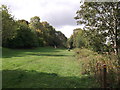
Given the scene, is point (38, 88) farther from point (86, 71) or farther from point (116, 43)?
point (116, 43)

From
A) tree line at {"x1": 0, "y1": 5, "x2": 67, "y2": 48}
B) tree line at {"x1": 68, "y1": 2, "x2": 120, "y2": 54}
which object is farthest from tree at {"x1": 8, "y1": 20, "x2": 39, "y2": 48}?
tree line at {"x1": 68, "y1": 2, "x2": 120, "y2": 54}

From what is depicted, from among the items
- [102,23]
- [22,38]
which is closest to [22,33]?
[22,38]

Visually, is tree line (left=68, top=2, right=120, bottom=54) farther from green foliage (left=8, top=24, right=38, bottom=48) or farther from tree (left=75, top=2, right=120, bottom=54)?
green foliage (left=8, top=24, right=38, bottom=48)

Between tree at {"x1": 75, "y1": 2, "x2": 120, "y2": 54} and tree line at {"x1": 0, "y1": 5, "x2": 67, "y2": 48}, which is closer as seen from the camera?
tree at {"x1": 75, "y1": 2, "x2": 120, "y2": 54}

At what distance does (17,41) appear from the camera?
44031mm

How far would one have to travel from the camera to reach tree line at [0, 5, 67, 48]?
84.9 feet

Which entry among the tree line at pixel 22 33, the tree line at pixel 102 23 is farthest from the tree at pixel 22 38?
the tree line at pixel 102 23

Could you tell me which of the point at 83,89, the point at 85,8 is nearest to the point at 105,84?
the point at 83,89

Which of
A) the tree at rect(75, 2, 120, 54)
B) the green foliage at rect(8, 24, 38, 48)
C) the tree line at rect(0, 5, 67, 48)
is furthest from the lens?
the green foliage at rect(8, 24, 38, 48)

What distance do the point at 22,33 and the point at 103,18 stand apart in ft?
124

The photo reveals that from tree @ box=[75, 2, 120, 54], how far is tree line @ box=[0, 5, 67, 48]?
16.9 metres

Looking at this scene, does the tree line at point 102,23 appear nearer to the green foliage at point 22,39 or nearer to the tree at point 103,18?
the tree at point 103,18

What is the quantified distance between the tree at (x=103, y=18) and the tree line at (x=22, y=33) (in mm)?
16910

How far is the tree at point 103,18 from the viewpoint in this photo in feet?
34.5
